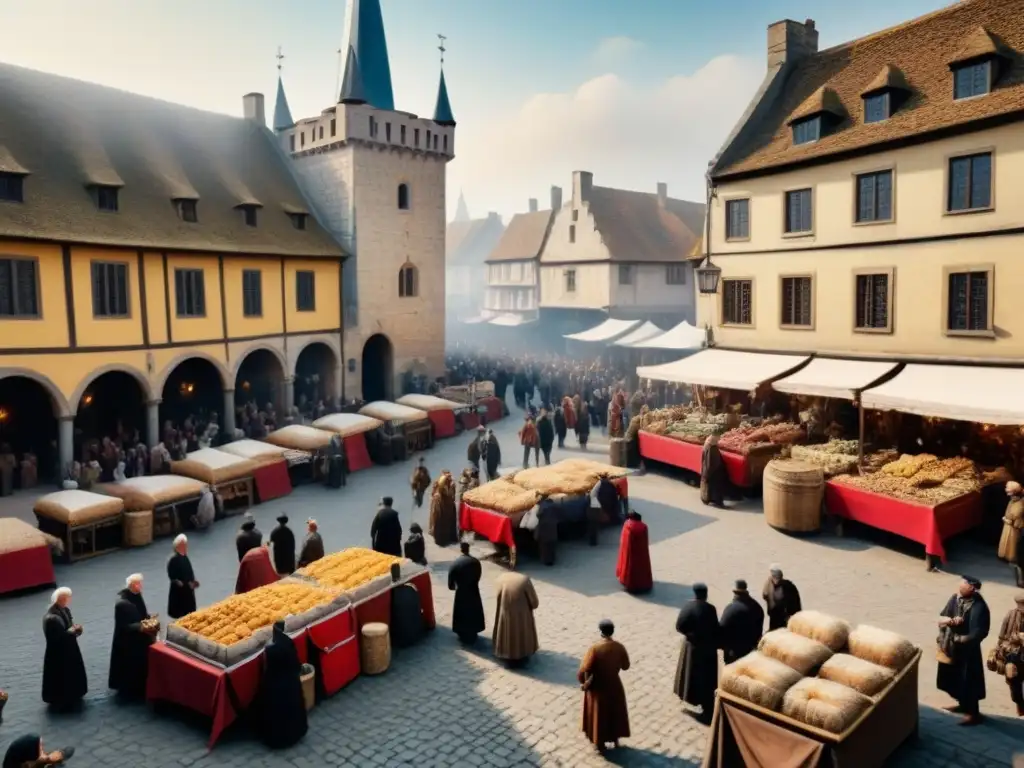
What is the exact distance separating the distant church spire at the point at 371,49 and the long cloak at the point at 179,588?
24410mm

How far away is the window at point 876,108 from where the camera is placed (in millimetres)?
19219

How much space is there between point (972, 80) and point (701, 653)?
50.2ft

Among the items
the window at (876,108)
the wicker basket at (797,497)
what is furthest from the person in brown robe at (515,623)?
the window at (876,108)

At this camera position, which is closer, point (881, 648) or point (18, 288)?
point (881, 648)

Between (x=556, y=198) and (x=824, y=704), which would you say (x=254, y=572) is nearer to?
(x=824, y=704)

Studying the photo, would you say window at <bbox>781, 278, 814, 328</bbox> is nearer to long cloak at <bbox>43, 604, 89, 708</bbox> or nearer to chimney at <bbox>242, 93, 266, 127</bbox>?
long cloak at <bbox>43, 604, 89, 708</bbox>

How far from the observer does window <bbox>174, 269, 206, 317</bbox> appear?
24175mm

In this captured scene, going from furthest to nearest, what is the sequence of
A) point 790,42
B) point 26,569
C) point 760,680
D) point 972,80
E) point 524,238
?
point 524,238, point 790,42, point 972,80, point 26,569, point 760,680

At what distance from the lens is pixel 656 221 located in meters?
46.8

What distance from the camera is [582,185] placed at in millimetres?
44000

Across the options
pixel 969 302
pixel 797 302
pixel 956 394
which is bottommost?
pixel 956 394

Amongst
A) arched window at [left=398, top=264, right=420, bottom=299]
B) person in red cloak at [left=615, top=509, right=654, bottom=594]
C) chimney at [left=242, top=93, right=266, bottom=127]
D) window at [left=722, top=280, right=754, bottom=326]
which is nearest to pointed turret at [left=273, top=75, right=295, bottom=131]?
chimney at [left=242, top=93, right=266, bottom=127]

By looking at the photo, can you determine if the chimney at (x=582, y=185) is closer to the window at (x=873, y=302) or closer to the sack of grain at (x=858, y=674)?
the window at (x=873, y=302)

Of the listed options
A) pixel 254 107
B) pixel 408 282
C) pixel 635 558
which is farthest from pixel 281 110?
pixel 635 558
